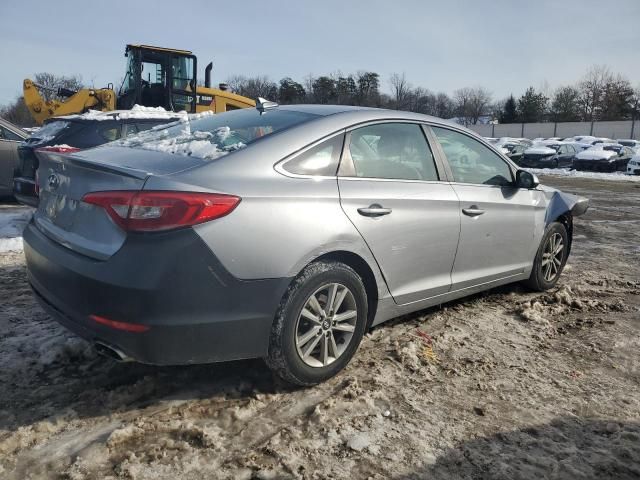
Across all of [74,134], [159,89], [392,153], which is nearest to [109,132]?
[74,134]

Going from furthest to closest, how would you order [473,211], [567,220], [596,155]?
[596,155]
[567,220]
[473,211]

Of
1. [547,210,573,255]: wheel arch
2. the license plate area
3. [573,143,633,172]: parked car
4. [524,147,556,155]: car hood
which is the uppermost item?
[524,147,556,155]: car hood

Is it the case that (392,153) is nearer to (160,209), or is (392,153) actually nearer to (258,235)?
(258,235)

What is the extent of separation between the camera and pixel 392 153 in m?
3.48

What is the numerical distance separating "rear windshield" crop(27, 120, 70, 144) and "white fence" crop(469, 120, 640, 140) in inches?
1928

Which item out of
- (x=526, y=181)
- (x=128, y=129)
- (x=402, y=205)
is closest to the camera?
(x=402, y=205)

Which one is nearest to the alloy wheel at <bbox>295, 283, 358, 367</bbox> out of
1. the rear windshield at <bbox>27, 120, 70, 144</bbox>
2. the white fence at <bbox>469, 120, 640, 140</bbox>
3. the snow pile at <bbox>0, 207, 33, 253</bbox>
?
the snow pile at <bbox>0, 207, 33, 253</bbox>

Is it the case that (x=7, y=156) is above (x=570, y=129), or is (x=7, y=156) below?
below

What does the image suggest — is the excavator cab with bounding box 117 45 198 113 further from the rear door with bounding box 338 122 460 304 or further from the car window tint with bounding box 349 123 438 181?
the rear door with bounding box 338 122 460 304

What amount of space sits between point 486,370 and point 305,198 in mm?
1610

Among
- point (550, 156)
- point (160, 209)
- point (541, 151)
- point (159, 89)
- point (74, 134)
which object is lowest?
point (160, 209)

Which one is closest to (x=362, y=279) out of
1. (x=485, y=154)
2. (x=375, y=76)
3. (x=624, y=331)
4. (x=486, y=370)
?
(x=486, y=370)

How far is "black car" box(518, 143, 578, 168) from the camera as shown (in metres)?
27.7

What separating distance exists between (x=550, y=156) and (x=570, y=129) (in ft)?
127
